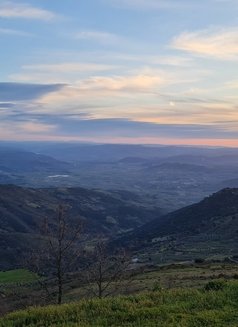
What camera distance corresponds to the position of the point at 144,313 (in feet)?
39.2

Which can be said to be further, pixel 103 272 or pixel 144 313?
pixel 103 272

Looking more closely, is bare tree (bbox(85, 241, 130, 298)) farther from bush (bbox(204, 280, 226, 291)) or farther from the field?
bush (bbox(204, 280, 226, 291))

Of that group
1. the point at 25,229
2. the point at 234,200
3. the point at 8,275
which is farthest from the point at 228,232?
the point at 25,229

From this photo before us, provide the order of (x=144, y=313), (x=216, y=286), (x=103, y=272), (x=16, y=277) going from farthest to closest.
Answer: (x=16, y=277) → (x=103, y=272) → (x=216, y=286) → (x=144, y=313)

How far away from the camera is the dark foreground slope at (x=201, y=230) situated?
303 ft

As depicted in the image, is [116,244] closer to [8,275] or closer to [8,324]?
[8,275]

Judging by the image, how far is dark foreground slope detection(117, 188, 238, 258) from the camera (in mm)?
92438

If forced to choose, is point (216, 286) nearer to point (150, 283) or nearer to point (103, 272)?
point (103, 272)

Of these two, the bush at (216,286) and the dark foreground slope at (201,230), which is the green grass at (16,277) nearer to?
the dark foreground slope at (201,230)

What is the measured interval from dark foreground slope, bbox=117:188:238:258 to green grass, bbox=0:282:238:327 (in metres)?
66.3

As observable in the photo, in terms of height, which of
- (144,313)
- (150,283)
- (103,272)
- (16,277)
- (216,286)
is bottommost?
(16,277)

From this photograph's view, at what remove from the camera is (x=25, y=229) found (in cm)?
16062

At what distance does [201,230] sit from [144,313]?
358ft

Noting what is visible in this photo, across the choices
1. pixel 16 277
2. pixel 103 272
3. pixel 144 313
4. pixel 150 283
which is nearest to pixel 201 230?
pixel 16 277
